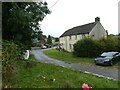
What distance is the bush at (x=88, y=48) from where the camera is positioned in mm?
31516

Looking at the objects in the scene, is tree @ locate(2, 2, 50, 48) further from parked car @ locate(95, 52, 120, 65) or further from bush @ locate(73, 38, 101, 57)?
bush @ locate(73, 38, 101, 57)

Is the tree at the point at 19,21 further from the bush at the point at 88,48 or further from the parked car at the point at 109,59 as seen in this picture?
the bush at the point at 88,48

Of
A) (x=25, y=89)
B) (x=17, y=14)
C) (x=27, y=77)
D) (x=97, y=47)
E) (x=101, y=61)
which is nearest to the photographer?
(x=25, y=89)

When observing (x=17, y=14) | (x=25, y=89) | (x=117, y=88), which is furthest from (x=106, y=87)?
(x=17, y=14)

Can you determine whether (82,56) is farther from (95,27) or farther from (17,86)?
(17,86)

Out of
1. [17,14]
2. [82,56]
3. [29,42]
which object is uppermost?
[17,14]

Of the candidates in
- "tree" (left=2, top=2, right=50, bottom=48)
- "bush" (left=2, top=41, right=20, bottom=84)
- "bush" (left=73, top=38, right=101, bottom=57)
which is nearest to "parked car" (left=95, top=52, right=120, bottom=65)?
"bush" (left=73, top=38, right=101, bottom=57)

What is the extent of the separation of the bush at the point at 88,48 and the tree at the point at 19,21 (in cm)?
1696

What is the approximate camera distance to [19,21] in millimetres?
13297

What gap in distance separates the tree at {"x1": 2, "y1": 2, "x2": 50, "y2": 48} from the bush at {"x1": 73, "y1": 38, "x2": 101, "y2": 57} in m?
17.0

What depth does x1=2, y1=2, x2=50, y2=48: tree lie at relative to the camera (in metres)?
13.4

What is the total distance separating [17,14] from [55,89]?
7301 mm

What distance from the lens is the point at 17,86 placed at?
25.6ft

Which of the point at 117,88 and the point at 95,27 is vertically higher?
the point at 95,27
